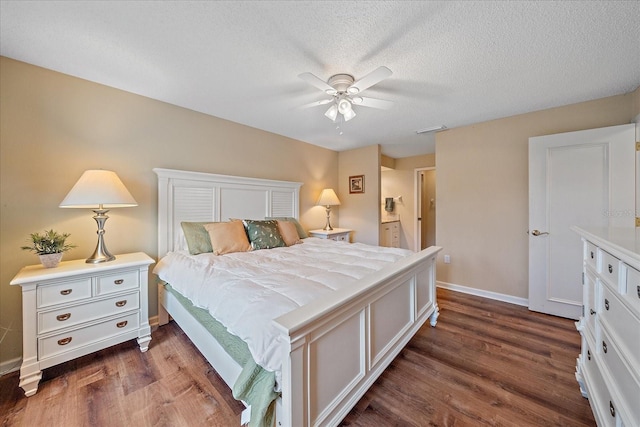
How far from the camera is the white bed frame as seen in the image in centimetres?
101

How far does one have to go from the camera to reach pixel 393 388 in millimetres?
1598

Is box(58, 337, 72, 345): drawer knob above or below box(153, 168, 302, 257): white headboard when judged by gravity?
below

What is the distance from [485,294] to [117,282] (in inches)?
158

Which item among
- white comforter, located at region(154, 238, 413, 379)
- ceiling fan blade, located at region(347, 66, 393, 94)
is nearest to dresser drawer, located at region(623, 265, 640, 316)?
white comforter, located at region(154, 238, 413, 379)

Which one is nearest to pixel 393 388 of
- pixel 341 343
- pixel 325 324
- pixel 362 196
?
pixel 341 343

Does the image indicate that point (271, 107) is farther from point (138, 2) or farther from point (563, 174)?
point (563, 174)

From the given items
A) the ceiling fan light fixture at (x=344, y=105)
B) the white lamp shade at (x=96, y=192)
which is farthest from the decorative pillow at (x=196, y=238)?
the ceiling fan light fixture at (x=344, y=105)

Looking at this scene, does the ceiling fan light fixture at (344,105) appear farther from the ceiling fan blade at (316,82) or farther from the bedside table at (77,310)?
the bedside table at (77,310)

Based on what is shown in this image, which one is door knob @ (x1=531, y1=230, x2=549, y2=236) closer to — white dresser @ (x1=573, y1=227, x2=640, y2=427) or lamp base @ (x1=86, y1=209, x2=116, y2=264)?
white dresser @ (x1=573, y1=227, x2=640, y2=427)

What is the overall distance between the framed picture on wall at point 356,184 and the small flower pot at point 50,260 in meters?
3.86

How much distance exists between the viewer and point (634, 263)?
0.84 metres

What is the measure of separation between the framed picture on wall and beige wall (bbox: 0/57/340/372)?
2.42m

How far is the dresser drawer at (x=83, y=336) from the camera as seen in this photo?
163cm

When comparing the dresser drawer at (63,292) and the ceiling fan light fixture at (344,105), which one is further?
the ceiling fan light fixture at (344,105)
